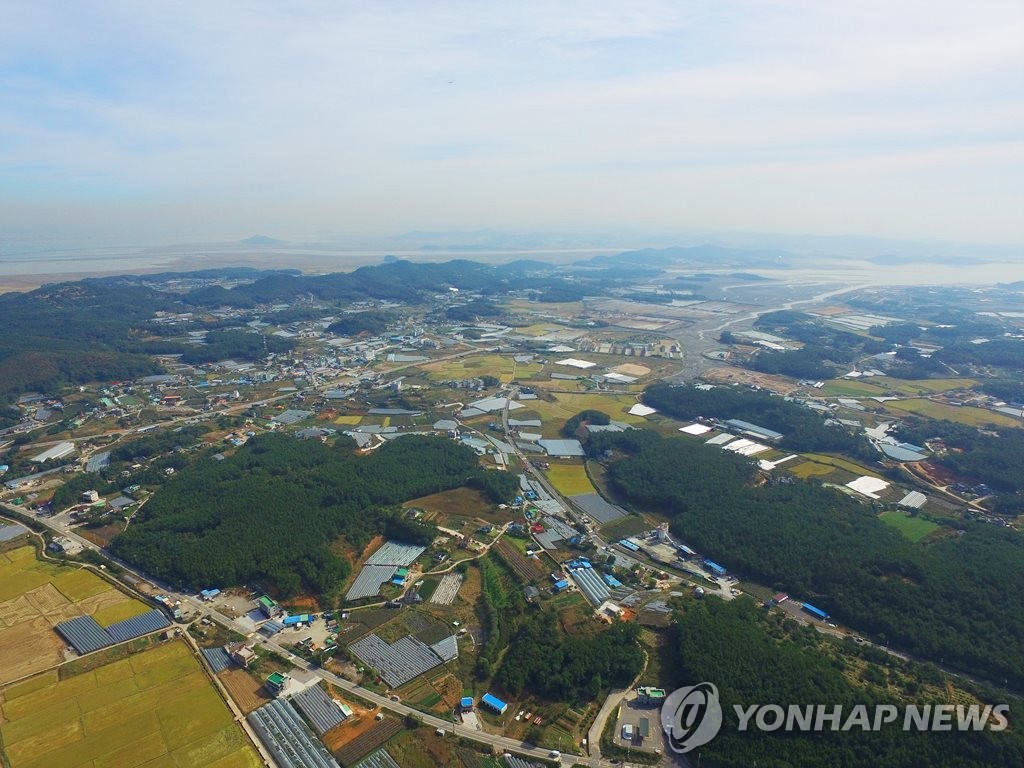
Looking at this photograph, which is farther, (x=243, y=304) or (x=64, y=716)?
(x=243, y=304)

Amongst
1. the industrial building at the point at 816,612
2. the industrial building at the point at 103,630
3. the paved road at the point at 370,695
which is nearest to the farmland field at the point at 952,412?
the industrial building at the point at 816,612

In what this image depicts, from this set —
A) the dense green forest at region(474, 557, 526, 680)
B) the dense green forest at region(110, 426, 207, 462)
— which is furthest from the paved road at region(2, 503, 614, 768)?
the dense green forest at region(110, 426, 207, 462)

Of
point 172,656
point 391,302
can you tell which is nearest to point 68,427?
point 172,656

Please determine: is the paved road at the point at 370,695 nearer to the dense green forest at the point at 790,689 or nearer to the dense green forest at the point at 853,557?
the dense green forest at the point at 790,689

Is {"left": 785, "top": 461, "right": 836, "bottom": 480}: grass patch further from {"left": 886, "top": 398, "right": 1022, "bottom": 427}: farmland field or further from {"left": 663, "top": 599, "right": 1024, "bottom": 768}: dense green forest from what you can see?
{"left": 886, "top": 398, "right": 1022, "bottom": 427}: farmland field

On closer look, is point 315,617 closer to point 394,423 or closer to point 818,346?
point 394,423

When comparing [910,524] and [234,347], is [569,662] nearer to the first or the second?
[910,524]

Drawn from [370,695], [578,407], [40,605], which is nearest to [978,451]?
[578,407]
